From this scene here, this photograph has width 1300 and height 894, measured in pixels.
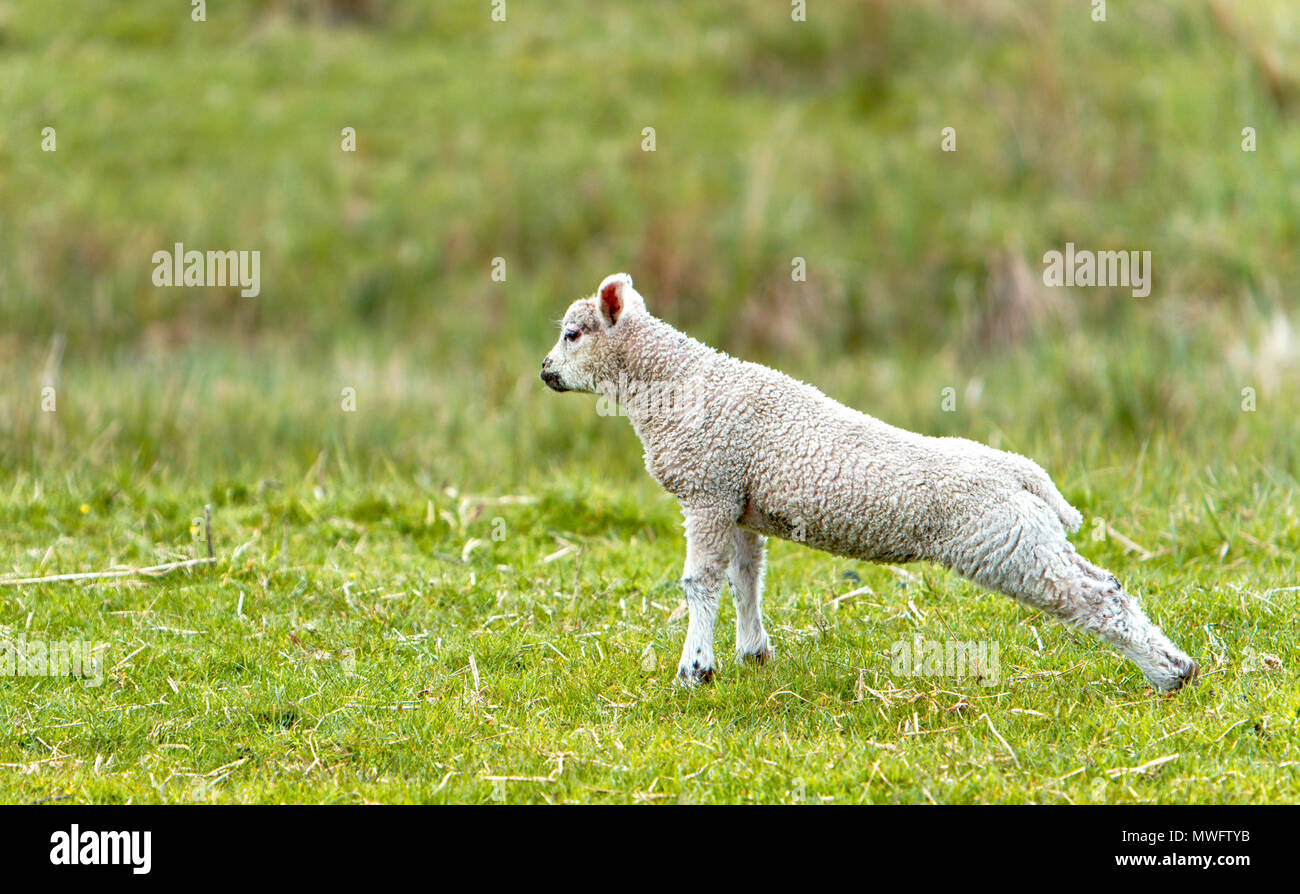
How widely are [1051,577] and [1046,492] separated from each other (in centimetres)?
37

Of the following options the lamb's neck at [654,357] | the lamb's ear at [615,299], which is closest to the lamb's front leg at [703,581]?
the lamb's neck at [654,357]

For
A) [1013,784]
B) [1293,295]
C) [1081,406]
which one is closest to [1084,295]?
[1293,295]

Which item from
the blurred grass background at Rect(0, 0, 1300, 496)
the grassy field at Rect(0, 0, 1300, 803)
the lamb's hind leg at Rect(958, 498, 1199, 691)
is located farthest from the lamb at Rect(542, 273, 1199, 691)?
the blurred grass background at Rect(0, 0, 1300, 496)

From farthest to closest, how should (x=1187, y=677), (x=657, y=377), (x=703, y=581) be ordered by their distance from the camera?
(x=657, y=377)
(x=703, y=581)
(x=1187, y=677)

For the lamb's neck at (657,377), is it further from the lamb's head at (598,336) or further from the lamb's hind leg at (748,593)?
the lamb's hind leg at (748,593)

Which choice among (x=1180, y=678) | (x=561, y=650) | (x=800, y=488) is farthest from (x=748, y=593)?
(x=1180, y=678)

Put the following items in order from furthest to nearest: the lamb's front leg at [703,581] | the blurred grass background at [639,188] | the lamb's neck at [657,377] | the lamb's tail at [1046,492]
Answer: the blurred grass background at [639,188] < the lamb's neck at [657,377] < the lamb's front leg at [703,581] < the lamb's tail at [1046,492]

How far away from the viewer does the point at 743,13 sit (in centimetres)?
1745

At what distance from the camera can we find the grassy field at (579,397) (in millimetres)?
5902

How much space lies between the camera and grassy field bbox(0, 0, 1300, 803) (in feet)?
19.4

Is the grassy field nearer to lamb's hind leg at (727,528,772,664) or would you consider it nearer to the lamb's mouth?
lamb's hind leg at (727,528,772,664)

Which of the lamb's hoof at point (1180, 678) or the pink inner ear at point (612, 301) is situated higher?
the pink inner ear at point (612, 301)

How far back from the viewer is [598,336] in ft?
21.0

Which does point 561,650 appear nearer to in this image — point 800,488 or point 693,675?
point 693,675
